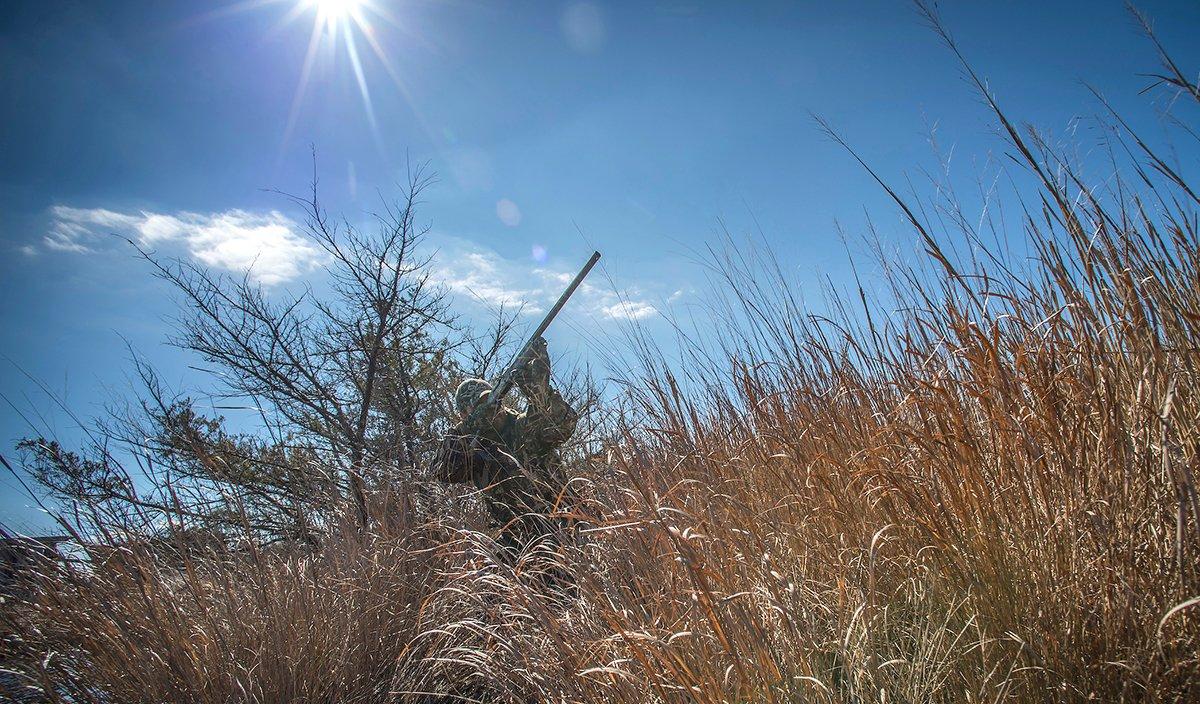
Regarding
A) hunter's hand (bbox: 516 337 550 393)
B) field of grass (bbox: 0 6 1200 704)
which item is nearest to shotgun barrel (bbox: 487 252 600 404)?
hunter's hand (bbox: 516 337 550 393)

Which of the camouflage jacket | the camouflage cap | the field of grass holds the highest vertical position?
the camouflage cap

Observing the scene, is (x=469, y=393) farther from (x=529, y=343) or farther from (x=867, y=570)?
(x=867, y=570)

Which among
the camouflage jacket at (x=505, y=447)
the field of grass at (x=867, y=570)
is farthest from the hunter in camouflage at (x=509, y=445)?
the field of grass at (x=867, y=570)

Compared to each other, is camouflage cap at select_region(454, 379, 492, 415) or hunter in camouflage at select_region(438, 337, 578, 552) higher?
camouflage cap at select_region(454, 379, 492, 415)

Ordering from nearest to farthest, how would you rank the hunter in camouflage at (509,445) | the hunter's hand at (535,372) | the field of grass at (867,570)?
the field of grass at (867,570) → the hunter in camouflage at (509,445) → the hunter's hand at (535,372)

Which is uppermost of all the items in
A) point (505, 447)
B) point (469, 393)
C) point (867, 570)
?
point (469, 393)

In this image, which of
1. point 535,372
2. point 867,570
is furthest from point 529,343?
point 867,570

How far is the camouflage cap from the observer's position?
13.3 ft

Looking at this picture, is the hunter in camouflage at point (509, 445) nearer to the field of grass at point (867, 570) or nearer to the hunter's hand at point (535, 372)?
the hunter's hand at point (535, 372)

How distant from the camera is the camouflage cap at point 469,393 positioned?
404 cm

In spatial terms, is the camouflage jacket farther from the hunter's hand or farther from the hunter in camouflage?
the hunter's hand

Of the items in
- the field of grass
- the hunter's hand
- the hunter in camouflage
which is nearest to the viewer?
the field of grass

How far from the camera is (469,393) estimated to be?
412 centimetres

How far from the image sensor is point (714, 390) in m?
2.93
